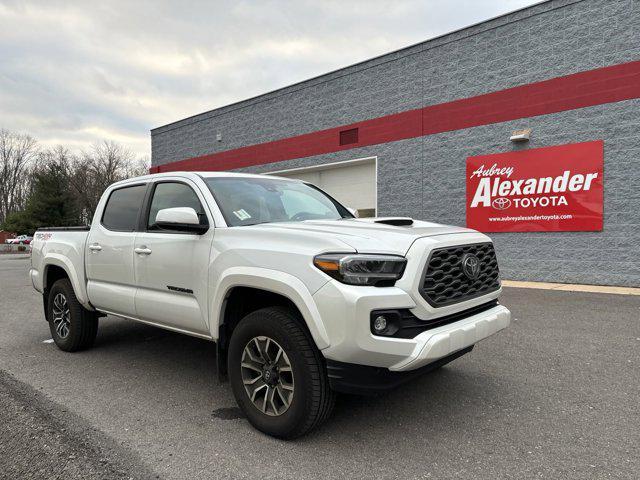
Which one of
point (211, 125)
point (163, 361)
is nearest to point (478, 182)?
point (163, 361)

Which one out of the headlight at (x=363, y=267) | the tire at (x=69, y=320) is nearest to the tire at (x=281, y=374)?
the headlight at (x=363, y=267)

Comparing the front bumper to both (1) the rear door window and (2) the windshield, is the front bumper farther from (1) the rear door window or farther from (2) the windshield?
(1) the rear door window

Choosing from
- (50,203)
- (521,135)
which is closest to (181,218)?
(521,135)

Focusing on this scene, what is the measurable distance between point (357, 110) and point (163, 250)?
35.1ft

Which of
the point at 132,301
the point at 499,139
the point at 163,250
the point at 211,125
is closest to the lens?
the point at 163,250

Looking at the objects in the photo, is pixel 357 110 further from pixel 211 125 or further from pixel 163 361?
pixel 163 361

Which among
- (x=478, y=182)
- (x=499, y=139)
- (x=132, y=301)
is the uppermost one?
(x=499, y=139)

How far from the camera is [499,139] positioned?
1073cm

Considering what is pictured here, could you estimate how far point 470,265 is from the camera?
124 inches

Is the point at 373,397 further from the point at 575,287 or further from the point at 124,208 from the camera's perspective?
the point at 575,287

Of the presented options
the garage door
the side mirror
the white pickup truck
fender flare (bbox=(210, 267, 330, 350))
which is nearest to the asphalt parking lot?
the white pickup truck

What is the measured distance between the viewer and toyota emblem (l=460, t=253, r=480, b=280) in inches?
122

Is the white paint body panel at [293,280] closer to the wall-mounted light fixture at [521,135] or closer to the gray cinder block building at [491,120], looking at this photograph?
the gray cinder block building at [491,120]

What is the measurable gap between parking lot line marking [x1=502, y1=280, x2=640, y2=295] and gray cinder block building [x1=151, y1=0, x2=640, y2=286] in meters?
0.23
